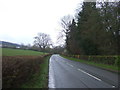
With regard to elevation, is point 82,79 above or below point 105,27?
below

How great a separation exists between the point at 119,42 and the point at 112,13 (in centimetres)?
563

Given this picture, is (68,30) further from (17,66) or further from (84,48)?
(17,66)

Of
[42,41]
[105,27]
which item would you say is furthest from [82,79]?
[42,41]

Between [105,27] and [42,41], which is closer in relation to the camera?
[105,27]

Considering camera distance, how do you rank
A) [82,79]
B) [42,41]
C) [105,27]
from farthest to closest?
[42,41]
[105,27]
[82,79]

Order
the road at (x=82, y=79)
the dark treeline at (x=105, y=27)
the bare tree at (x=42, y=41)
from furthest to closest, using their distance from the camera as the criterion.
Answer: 1. the bare tree at (x=42, y=41)
2. the dark treeline at (x=105, y=27)
3. the road at (x=82, y=79)

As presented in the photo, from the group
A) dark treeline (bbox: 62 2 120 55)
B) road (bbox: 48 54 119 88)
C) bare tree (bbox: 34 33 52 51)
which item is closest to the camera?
road (bbox: 48 54 119 88)

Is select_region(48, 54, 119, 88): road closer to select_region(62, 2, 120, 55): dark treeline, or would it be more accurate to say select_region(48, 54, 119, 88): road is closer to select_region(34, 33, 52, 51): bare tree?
select_region(62, 2, 120, 55): dark treeline

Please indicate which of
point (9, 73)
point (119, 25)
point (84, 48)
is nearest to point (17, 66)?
point (9, 73)

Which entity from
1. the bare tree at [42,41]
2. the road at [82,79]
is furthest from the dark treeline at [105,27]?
the bare tree at [42,41]

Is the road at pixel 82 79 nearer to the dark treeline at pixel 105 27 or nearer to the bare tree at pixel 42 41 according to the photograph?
the dark treeline at pixel 105 27

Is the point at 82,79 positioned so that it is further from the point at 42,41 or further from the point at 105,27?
the point at 42,41

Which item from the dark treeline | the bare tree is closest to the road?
the dark treeline

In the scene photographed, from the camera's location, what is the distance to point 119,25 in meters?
30.1
